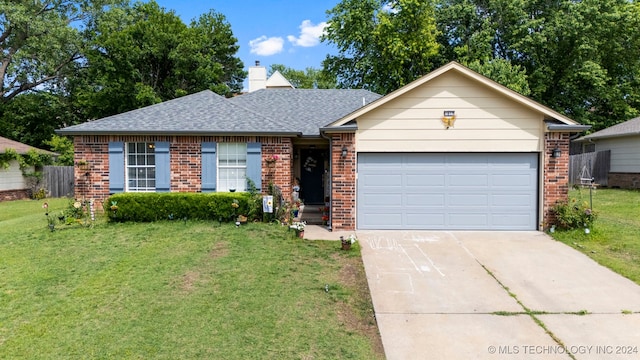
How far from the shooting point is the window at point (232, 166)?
11094 mm

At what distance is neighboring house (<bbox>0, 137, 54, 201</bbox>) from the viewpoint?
1808 centimetres

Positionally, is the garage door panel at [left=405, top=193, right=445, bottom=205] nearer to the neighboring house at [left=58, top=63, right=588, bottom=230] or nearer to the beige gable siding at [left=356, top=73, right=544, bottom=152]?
the neighboring house at [left=58, top=63, right=588, bottom=230]

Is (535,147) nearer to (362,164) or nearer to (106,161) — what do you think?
(362,164)

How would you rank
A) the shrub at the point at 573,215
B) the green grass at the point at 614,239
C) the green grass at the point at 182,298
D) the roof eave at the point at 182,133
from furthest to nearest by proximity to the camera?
the roof eave at the point at 182,133 → the shrub at the point at 573,215 → the green grass at the point at 614,239 → the green grass at the point at 182,298

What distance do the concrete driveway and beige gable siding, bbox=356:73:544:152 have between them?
2674 mm

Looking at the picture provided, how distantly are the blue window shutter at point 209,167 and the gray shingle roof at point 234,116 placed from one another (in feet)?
1.57

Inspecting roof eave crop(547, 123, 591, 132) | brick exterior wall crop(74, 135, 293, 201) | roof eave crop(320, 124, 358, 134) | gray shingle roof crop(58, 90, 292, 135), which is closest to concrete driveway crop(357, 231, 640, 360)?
roof eave crop(547, 123, 591, 132)

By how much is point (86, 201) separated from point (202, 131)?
3886mm

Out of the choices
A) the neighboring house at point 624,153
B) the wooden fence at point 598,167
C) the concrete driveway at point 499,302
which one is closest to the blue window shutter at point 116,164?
the concrete driveway at point 499,302

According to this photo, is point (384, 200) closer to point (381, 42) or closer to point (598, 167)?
point (598, 167)

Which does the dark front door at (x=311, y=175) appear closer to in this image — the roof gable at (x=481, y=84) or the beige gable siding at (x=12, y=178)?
the roof gable at (x=481, y=84)

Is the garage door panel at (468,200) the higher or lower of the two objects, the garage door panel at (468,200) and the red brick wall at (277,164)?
the lower

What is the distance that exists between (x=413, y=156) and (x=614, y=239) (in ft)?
15.9

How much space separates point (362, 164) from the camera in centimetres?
1009
